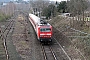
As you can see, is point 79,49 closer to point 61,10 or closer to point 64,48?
point 64,48

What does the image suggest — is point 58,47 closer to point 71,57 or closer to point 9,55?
point 71,57

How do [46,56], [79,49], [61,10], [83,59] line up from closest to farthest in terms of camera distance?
[83,59] < [46,56] < [79,49] < [61,10]

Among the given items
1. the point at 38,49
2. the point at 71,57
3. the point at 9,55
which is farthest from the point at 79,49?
the point at 9,55

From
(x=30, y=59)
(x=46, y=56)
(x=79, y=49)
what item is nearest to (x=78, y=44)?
(x=79, y=49)

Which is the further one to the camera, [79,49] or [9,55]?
[79,49]

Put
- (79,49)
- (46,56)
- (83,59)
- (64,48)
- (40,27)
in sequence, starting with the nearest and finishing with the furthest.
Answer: (83,59)
(46,56)
(79,49)
(64,48)
(40,27)

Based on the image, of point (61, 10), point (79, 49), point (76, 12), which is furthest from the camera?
point (61, 10)

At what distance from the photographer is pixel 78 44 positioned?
22.8 metres

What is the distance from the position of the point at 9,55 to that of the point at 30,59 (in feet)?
7.25

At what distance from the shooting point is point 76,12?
3666 cm

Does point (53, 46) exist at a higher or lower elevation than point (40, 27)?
lower

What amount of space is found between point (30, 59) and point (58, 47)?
18.6 ft

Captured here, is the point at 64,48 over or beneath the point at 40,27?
beneath

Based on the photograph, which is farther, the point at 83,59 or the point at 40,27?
the point at 40,27
